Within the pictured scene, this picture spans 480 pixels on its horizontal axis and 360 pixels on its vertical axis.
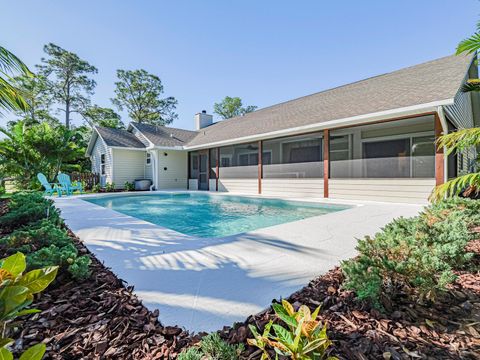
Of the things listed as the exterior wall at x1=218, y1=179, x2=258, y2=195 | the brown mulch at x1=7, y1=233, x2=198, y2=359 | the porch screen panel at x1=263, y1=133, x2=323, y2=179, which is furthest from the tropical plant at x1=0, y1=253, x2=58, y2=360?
the exterior wall at x1=218, y1=179, x2=258, y2=195

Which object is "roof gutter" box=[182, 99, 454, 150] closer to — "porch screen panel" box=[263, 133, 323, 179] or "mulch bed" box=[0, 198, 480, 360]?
"porch screen panel" box=[263, 133, 323, 179]

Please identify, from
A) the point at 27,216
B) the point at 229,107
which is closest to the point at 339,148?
the point at 27,216

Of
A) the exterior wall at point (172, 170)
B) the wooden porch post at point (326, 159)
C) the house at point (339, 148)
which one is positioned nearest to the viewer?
the house at point (339, 148)

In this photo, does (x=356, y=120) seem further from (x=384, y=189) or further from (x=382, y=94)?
(x=384, y=189)

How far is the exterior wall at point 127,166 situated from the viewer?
1636 cm

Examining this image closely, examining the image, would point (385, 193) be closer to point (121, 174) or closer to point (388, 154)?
point (388, 154)

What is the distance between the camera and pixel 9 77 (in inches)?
132

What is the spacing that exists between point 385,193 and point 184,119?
31777mm

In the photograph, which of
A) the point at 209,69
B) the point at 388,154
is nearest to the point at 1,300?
the point at 388,154

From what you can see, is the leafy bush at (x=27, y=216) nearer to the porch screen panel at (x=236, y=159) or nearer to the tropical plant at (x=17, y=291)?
the tropical plant at (x=17, y=291)

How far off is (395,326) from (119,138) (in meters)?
18.7

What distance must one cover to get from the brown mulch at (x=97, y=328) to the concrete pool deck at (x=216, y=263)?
15cm

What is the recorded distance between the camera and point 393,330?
5.61 ft

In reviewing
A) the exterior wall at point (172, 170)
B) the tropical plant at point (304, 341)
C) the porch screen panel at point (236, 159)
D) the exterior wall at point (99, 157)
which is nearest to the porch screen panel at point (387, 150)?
the porch screen panel at point (236, 159)
